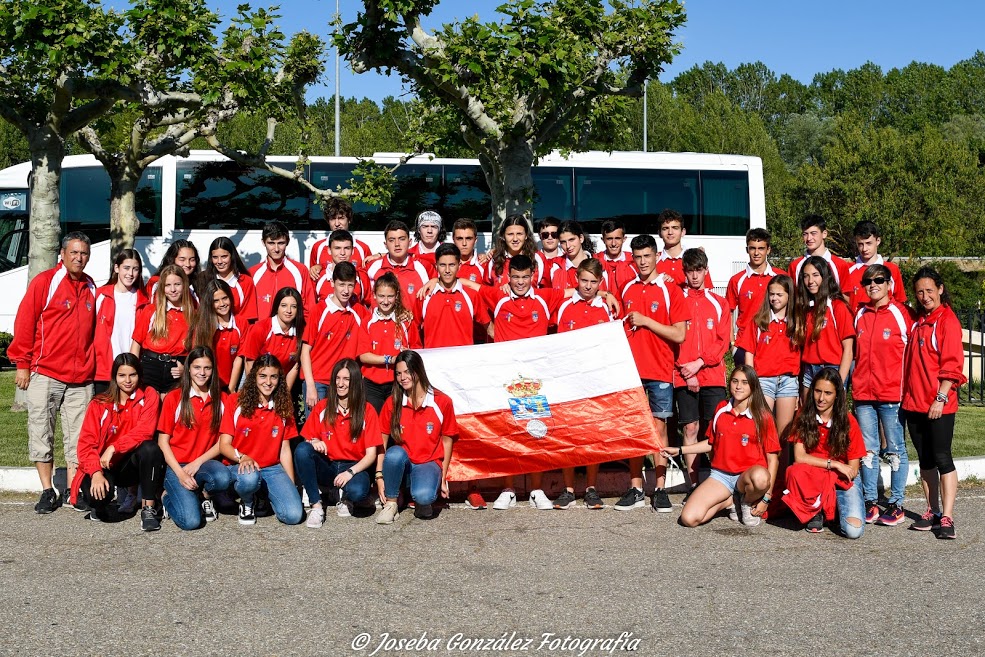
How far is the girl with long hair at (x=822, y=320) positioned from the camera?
7820 millimetres

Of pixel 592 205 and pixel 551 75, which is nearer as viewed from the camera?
pixel 551 75

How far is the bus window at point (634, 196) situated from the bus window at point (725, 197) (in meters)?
0.24

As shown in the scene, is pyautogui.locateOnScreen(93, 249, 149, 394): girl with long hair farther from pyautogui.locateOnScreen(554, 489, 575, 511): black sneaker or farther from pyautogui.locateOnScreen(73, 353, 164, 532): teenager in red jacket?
pyautogui.locateOnScreen(554, 489, 575, 511): black sneaker

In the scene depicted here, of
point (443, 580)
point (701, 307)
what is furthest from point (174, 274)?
point (701, 307)

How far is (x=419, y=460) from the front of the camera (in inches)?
302

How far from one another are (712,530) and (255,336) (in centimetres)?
378

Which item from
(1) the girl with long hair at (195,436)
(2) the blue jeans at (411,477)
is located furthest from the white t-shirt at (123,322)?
(2) the blue jeans at (411,477)

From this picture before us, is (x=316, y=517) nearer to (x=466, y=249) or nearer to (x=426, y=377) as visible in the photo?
(x=426, y=377)

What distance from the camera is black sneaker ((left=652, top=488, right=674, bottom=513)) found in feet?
25.4

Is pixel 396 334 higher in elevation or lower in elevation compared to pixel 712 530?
higher

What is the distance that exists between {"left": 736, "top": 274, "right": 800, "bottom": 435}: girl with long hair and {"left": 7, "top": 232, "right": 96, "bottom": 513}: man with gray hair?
5.23 meters

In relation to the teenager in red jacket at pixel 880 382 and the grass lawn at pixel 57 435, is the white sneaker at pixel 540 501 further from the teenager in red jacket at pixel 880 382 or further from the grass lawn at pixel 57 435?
the grass lawn at pixel 57 435

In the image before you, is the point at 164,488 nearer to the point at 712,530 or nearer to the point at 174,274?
the point at 174,274

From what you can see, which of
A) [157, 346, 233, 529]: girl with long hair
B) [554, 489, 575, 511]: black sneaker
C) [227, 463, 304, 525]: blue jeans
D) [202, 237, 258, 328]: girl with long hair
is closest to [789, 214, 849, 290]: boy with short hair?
[554, 489, 575, 511]: black sneaker
